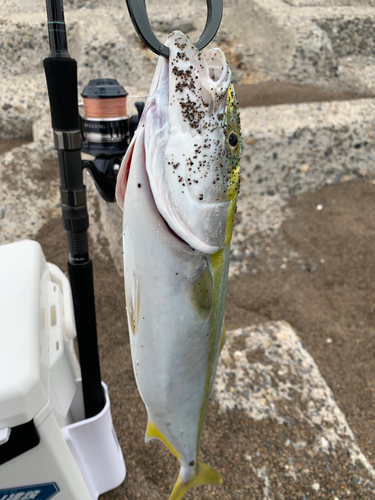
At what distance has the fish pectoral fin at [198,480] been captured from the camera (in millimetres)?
1029

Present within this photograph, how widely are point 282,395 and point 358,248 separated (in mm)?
1736

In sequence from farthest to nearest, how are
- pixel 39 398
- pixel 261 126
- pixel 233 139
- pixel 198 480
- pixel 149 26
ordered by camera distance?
pixel 261 126
pixel 198 480
pixel 39 398
pixel 233 139
pixel 149 26

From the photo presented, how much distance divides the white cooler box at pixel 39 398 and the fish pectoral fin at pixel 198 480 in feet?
0.90

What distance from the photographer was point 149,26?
54 cm

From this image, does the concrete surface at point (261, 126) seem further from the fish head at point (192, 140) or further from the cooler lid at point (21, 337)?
the fish head at point (192, 140)

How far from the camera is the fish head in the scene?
1.97 ft

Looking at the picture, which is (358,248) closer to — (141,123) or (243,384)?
(243,384)

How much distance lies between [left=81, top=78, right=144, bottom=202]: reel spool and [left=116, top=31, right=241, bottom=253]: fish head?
501 millimetres

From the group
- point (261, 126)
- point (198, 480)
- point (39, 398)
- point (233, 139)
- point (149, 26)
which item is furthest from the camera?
point (261, 126)

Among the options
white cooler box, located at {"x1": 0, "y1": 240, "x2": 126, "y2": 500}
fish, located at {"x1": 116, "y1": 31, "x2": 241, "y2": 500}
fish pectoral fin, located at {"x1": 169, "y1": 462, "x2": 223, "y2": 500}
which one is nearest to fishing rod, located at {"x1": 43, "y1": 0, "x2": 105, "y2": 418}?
white cooler box, located at {"x1": 0, "y1": 240, "x2": 126, "y2": 500}

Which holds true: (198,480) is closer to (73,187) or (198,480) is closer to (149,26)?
(73,187)

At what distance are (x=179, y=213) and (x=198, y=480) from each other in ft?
2.90

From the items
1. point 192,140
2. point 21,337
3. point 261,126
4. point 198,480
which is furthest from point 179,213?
point 261,126

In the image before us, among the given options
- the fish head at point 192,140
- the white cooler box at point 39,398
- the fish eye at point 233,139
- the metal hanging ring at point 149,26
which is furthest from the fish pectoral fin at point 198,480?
the metal hanging ring at point 149,26
